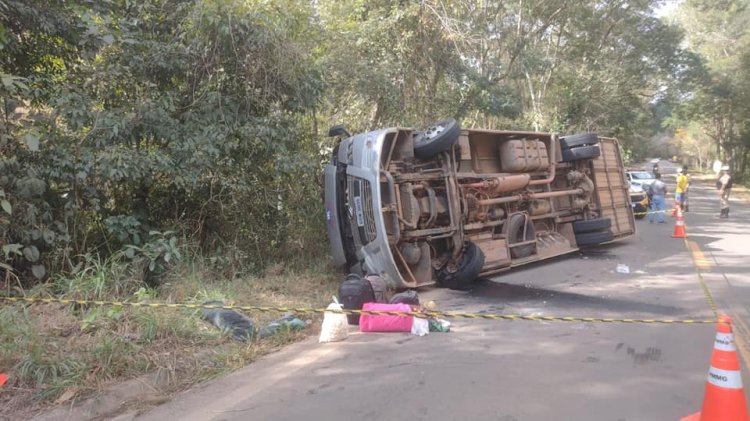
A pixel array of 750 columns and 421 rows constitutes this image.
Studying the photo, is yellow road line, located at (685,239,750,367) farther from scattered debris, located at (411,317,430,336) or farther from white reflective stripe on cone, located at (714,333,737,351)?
scattered debris, located at (411,317,430,336)

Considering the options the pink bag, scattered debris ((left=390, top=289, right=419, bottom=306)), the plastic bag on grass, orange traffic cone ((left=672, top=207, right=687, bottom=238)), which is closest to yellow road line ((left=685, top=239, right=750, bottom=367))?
orange traffic cone ((left=672, top=207, right=687, bottom=238))

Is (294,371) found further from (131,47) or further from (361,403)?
(131,47)

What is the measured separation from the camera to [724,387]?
3201mm

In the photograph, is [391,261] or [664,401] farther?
[391,261]

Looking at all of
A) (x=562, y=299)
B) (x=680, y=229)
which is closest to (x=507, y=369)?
(x=562, y=299)

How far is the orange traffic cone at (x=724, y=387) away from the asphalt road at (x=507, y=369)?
53 centimetres

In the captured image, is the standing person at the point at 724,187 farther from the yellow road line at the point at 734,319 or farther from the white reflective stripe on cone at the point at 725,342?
the white reflective stripe on cone at the point at 725,342

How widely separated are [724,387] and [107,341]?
4.41m

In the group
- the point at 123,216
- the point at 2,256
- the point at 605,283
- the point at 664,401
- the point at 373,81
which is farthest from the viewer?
the point at 373,81

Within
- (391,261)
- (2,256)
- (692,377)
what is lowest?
(692,377)

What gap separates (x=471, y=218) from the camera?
909 cm

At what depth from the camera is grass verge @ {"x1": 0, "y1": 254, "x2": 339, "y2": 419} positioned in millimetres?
4195

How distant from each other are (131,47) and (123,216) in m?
2.19

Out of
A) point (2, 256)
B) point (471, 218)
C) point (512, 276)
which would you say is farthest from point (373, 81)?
point (2, 256)
